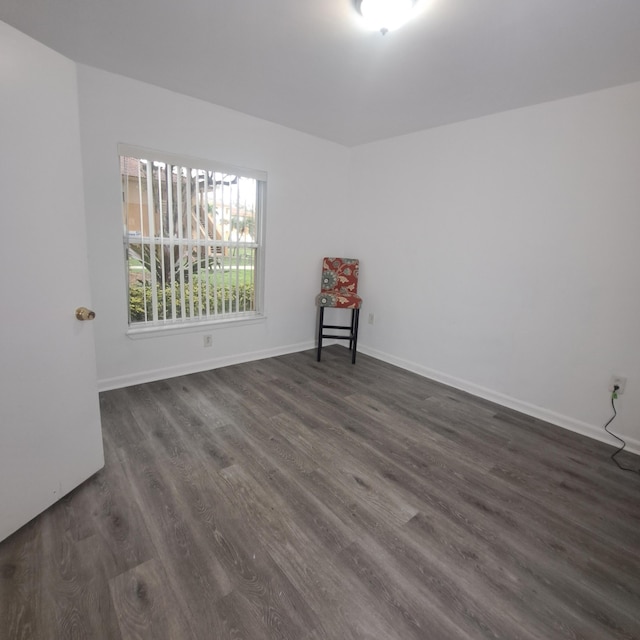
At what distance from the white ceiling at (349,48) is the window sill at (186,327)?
1899mm

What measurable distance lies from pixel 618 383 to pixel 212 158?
3557mm

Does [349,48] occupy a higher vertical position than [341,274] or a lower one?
higher

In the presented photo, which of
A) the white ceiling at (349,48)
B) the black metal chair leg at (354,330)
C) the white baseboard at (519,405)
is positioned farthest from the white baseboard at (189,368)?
the white ceiling at (349,48)

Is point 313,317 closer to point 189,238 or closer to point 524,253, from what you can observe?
point 189,238

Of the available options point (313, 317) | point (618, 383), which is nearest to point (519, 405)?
point (618, 383)

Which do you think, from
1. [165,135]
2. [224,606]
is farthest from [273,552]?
[165,135]

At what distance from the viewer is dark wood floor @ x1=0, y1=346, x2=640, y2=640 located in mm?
1205

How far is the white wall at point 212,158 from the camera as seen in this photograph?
2527mm

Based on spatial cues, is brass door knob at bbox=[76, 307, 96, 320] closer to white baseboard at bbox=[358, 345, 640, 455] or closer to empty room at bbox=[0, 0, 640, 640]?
empty room at bbox=[0, 0, 640, 640]

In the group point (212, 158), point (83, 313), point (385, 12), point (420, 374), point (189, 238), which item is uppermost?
point (385, 12)

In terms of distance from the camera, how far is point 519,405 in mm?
2844

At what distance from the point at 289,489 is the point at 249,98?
2.85 m

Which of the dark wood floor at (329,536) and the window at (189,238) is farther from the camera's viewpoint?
the window at (189,238)

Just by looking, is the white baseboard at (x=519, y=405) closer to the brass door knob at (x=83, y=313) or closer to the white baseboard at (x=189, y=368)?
the white baseboard at (x=189, y=368)
